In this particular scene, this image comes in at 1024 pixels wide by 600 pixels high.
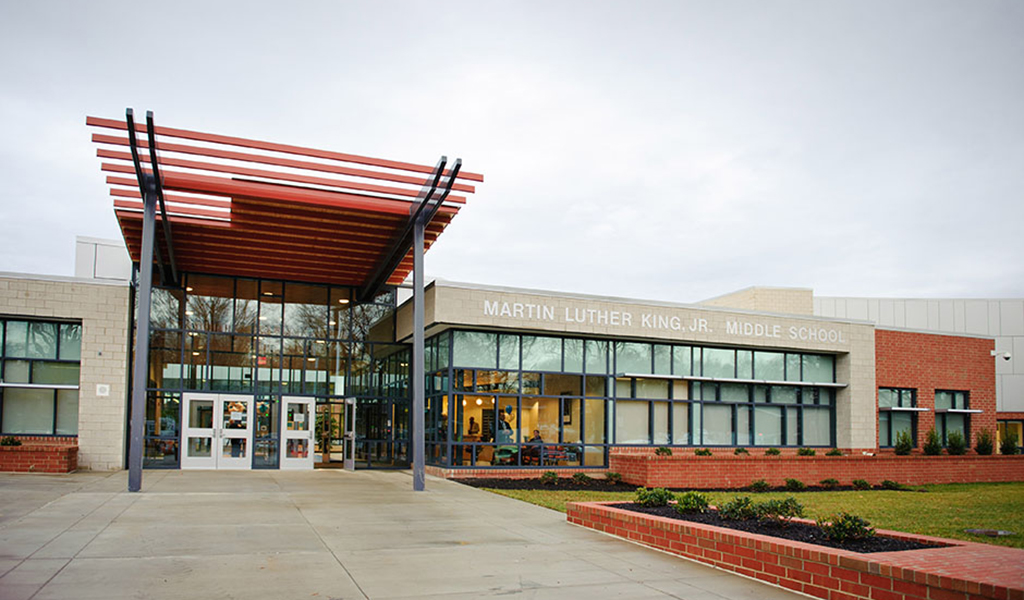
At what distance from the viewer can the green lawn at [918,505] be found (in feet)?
43.5

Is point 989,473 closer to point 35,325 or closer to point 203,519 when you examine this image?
point 203,519

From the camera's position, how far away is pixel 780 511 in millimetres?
9891

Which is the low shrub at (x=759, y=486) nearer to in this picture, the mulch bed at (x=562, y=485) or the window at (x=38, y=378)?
the mulch bed at (x=562, y=485)

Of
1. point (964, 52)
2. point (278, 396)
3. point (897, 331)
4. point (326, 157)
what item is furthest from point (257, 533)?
point (897, 331)

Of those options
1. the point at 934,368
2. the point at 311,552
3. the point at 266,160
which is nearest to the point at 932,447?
the point at 934,368

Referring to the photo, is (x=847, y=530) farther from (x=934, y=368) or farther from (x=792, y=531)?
(x=934, y=368)

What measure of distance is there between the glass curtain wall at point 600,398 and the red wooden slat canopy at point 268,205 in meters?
3.89

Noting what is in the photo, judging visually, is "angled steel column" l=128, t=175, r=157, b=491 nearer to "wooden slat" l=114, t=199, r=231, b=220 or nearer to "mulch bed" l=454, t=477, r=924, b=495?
"wooden slat" l=114, t=199, r=231, b=220

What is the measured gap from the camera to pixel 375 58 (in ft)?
69.5

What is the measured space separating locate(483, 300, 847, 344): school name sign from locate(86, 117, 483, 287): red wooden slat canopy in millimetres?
3140

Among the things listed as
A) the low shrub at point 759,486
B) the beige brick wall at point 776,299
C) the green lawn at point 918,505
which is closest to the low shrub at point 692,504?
the green lawn at point 918,505

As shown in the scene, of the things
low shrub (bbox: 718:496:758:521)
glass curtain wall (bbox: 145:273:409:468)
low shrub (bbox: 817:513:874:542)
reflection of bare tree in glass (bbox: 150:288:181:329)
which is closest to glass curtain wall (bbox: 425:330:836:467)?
glass curtain wall (bbox: 145:273:409:468)

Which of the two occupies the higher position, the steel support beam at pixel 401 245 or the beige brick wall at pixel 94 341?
the steel support beam at pixel 401 245

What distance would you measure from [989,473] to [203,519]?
25.3m
